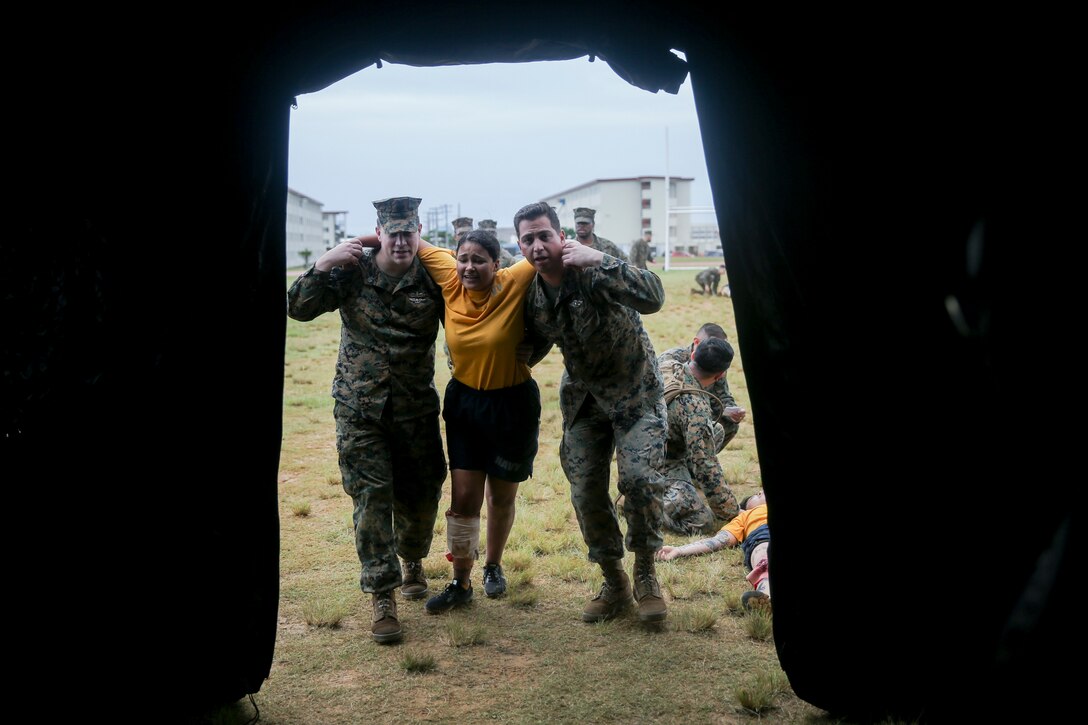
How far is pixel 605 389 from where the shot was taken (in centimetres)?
508

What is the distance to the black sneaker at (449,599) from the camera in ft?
17.8

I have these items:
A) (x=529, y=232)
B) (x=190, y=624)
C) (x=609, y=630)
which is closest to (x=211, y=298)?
(x=190, y=624)

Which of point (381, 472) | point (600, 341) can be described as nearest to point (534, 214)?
point (600, 341)

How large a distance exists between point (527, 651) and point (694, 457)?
2.25 metres

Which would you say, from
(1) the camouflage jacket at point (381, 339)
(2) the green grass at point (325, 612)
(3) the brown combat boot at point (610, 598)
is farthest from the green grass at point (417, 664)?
(1) the camouflage jacket at point (381, 339)

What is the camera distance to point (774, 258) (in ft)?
12.0

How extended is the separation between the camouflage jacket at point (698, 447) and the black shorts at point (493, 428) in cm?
170

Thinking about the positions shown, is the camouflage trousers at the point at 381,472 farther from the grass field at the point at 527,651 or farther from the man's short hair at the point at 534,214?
the man's short hair at the point at 534,214

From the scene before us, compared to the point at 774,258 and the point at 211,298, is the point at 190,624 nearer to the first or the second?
the point at 211,298

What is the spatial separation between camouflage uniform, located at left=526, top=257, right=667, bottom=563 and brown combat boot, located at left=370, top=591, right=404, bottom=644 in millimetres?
1081

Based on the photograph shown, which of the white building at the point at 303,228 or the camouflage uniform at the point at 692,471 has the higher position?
the white building at the point at 303,228

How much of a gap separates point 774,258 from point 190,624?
2.67 m

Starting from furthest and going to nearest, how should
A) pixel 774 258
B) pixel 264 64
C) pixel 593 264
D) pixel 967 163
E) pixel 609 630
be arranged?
pixel 609 630 < pixel 593 264 < pixel 264 64 < pixel 774 258 < pixel 967 163

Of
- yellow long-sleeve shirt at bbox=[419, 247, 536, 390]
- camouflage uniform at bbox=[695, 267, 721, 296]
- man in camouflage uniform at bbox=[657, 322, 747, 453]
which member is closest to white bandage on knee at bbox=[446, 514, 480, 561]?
yellow long-sleeve shirt at bbox=[419, 247, 536, 390]
